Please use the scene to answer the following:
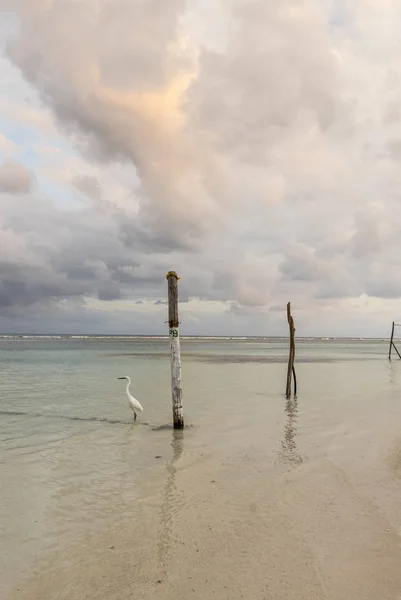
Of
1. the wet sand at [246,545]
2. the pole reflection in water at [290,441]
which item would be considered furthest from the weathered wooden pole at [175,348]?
the wet sand at [246,545]

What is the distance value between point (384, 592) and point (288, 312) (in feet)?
47.1

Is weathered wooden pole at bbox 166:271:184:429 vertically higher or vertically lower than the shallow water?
higher

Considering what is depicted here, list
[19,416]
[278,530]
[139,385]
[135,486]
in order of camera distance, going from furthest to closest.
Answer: [139,385] → [19,416] → [135,486] → [278,530]

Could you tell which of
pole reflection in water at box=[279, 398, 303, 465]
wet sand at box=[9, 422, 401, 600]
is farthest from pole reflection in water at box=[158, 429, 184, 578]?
pole reflection in water at box=[279, 398, 303, 465]

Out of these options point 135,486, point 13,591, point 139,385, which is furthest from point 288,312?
point 13,591

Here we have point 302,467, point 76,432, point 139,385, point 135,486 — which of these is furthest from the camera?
point 139,385

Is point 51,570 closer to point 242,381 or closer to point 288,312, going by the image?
point 288,312

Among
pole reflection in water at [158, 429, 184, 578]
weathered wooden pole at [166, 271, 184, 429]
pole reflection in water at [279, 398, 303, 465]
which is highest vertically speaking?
weathered wooden pole at [166, 271, 184, 429]

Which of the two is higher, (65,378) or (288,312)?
(288,312)

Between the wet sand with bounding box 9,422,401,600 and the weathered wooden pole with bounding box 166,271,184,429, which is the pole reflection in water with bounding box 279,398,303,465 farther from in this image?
the weathered wooden pole with bounding box 166,271,184,429

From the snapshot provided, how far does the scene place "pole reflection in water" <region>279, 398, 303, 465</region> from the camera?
8609 millimetres

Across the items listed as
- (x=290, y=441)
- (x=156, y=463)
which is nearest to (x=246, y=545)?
(x=156, y=463)

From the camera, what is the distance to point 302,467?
26.3ft

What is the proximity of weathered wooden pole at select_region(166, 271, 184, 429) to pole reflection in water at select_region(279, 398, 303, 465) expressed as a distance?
2.84 meters
